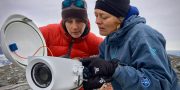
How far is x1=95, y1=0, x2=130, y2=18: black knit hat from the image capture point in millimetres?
3357

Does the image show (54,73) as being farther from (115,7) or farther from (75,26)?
(75,26)

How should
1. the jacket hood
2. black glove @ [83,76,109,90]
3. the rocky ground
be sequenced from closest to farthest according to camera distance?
1. black glove @ [83,76,109,90]
2. the jacket hood
3. the rocky ground

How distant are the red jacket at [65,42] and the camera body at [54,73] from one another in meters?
1.21

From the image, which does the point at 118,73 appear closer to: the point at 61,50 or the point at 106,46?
the point at 106,46

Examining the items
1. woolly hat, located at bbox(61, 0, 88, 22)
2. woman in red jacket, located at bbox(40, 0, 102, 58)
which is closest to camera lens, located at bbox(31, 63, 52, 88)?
woman in red jacket, located at bbox(40, 0, 102, 58)

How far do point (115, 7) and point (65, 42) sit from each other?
125 centimetres

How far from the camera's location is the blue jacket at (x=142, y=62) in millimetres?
2930

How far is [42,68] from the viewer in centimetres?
303

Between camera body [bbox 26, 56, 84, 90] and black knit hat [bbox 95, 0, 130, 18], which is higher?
black knit hat [bbox 95, 0, 130, 18]

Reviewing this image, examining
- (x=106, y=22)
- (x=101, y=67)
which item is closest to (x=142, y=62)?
(x=101, y=67)

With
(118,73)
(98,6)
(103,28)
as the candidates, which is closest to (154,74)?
(118,73)

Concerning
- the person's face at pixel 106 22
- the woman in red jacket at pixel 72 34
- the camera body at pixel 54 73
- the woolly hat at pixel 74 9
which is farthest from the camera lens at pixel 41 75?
the woolly hat at pixel 74 9

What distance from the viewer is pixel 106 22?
10.9 ft

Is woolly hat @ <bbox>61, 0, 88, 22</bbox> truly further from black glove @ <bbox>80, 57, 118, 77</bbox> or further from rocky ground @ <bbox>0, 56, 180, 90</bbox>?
rocky ground @ <bbox>0, 56, 180, 90</bbox>
